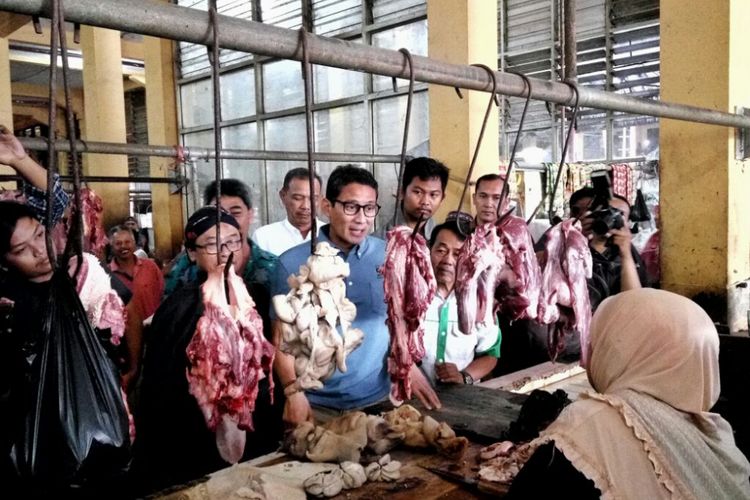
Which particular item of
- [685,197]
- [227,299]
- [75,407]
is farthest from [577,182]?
[75,407]

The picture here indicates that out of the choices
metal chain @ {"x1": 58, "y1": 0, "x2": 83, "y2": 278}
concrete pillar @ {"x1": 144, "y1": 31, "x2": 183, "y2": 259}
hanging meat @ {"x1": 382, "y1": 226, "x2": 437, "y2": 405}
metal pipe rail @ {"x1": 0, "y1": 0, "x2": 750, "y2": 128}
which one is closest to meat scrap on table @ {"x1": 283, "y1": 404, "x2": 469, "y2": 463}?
hanging meat @ {"x1": 382, "y1": 226, "x2": 437, "y2": 405}

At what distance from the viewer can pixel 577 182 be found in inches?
268

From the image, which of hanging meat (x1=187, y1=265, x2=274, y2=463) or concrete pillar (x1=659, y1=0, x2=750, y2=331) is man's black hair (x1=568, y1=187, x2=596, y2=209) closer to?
concrete pillar (x1=659, y1=0, x2=750, y2=331)

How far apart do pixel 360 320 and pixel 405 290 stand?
0.77m

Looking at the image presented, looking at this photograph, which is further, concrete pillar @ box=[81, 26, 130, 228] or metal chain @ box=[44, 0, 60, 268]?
concrete pillar @ box=[81, 26, 130, 228]

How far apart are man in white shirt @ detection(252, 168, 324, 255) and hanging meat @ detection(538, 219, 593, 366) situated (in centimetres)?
191

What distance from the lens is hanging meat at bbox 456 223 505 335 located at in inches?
101

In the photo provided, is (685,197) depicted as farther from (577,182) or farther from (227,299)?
(227,299)

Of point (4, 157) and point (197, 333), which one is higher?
point (4, 157)

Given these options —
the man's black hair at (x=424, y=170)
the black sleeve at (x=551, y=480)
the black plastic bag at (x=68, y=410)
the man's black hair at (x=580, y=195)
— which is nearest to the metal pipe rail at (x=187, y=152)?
the man's black hair at (x=424, y=170)

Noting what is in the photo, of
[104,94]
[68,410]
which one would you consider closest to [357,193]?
[68,410]

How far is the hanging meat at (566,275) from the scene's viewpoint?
2.90m

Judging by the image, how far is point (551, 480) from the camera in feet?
5.70

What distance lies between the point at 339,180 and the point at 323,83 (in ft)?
19.8
